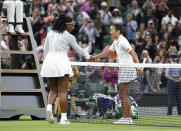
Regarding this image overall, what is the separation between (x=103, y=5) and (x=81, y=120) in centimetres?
1171

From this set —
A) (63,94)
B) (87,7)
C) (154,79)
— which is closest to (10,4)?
(63,94)

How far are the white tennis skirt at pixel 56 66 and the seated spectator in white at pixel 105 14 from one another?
12979 millimetres

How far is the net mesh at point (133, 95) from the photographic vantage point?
48.2 ft

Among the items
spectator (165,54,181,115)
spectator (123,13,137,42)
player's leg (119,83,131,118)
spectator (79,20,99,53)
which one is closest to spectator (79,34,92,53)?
spectator (79,20,99,53)

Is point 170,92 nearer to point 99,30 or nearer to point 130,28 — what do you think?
point 130,28

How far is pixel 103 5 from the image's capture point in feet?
86.4

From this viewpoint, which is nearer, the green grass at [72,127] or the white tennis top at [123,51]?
the green grass at [72,127]

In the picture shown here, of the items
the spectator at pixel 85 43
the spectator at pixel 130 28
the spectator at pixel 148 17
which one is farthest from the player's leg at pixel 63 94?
the spectator at pixel 148 17

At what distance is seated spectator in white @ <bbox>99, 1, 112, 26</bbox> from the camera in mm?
26250

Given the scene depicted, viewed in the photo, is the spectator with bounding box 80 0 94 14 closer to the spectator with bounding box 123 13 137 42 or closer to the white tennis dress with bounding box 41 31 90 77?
the spectator with bounding box 123 13 137 42

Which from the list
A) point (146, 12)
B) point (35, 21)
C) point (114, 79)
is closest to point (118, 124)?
point (114, 79)

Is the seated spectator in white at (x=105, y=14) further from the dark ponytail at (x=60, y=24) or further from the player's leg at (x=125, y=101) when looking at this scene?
the dark ponytail at (x=60, y=24)

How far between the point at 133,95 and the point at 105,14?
10.5 m

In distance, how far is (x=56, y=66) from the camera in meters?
13.2
